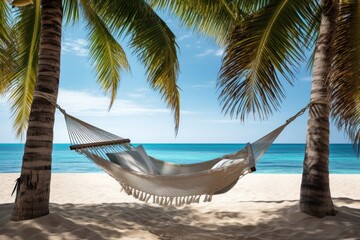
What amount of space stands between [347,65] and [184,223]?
161 centimetres

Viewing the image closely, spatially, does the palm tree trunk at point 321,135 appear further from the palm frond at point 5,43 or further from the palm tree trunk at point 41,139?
the palm frond at point 5,43

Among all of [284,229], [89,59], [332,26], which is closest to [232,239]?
[284,229]

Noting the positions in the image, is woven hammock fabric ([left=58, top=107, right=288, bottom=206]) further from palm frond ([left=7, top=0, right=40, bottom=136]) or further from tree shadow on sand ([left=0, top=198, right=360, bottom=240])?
palm frond ([left=7, top=0, right=40, bottom=136])

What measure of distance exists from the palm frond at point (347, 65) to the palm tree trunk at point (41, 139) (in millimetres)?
1886

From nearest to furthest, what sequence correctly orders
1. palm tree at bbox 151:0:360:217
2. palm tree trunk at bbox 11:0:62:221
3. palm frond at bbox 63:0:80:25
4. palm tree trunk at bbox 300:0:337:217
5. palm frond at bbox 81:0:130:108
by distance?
palm tree trunk at bbox 11:0:62:221, palm tree at bbox 151:0:360:217, palm tree trunk at bbox 300:0:337:217, palm frond at bbox 63:0:80:25, palm frond at bbox 81:0:130:108

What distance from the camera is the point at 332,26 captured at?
2.51 m

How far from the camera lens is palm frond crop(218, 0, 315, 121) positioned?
8.58ft

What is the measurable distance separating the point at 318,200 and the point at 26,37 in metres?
3.07

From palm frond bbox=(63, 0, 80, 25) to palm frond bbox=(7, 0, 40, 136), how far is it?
0.84ft

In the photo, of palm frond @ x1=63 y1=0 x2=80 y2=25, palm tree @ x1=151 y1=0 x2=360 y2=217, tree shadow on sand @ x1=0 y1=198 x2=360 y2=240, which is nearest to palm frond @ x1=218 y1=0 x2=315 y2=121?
palm tree @ x1=151 y1=0 x2=360 y2=217

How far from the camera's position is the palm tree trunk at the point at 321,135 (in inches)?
99.5

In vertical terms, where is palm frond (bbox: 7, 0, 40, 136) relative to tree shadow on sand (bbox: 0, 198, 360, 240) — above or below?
above

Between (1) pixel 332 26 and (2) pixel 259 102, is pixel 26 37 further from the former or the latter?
(1) pixel 332 26

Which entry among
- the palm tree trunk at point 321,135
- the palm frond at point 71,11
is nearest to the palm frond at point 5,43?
the palm frond at point 71,11
